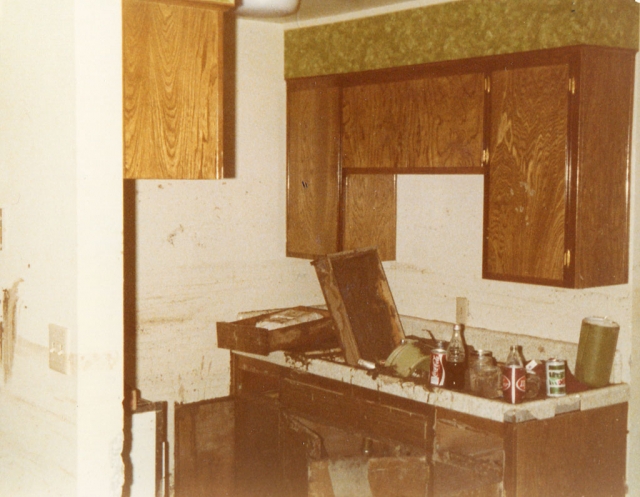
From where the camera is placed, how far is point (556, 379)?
3230 millimetres

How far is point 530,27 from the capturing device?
11.2 ft

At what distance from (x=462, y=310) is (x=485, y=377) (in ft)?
2.58

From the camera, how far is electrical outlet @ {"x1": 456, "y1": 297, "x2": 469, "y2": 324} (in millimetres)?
4090

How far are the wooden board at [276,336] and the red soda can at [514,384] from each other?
99cm

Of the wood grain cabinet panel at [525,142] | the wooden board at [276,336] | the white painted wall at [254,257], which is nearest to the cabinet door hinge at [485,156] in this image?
the wood grain cabinet panel at [525,142]

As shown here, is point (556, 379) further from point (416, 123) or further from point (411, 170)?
point (416, 123)

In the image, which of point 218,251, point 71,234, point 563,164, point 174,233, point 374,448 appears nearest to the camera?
point 71,234

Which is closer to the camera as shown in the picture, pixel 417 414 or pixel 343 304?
pixel 417 414

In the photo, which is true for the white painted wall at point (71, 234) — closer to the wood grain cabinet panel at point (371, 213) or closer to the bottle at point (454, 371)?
the bottle at point (454, 371)

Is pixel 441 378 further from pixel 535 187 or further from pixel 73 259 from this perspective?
pixel 73 259

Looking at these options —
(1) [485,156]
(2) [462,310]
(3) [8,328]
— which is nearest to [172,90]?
(3) [8,328]

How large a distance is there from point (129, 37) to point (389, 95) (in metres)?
1.83

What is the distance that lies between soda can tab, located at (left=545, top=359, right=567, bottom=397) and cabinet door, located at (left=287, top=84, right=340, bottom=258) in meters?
1.50

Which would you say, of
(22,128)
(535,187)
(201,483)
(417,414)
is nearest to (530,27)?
(535,187)
